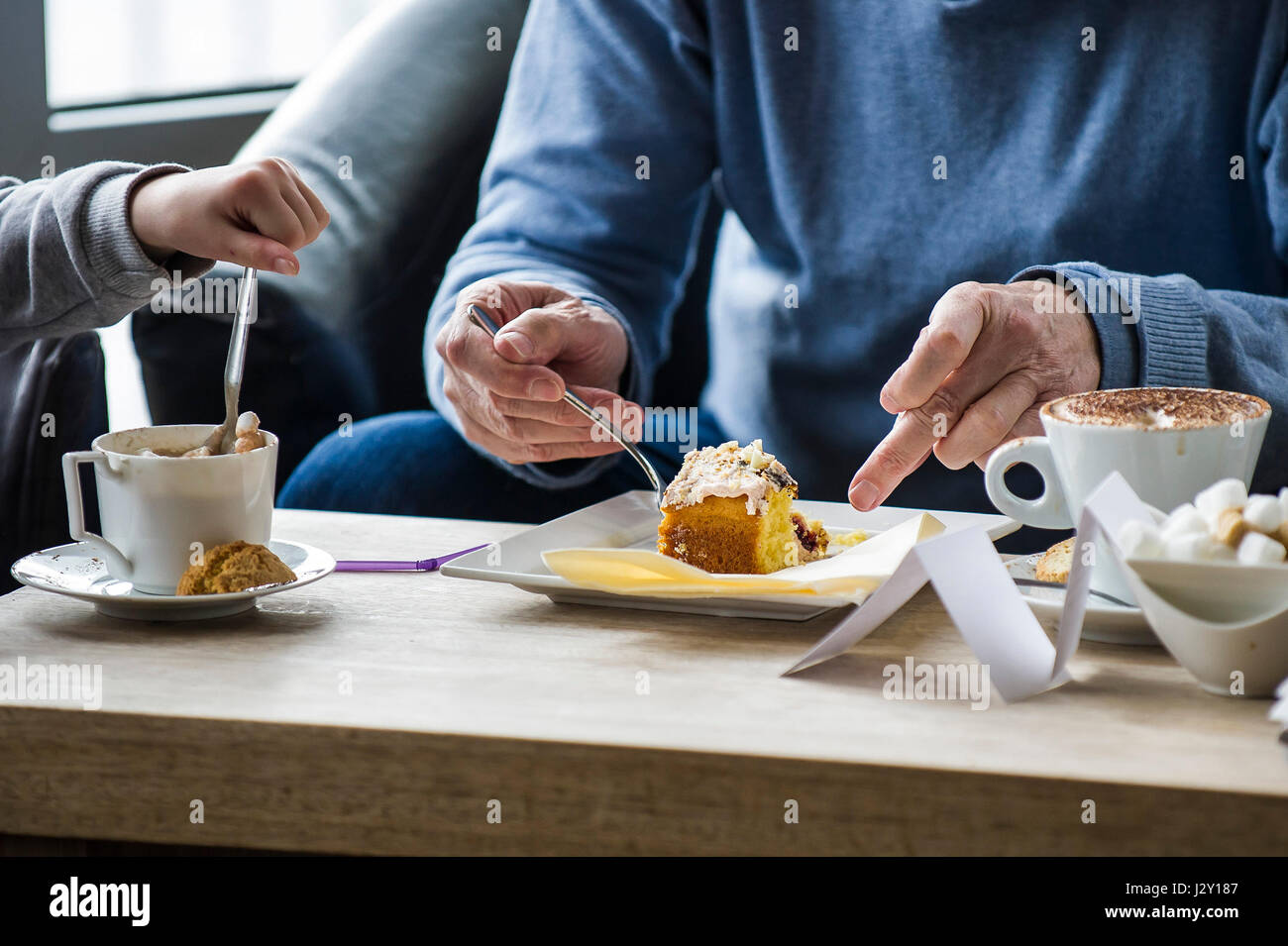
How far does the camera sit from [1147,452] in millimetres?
585

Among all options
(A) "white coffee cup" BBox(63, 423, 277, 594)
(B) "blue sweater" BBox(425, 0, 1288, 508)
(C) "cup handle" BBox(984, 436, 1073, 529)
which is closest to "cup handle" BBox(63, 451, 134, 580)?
(A) "white coffee cup" BBox(63, 423, 277, 594)

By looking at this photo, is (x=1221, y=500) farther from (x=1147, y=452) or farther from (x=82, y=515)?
(x=82, y=515)

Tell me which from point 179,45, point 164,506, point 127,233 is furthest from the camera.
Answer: point 179,45

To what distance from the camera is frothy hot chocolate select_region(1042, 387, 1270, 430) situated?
593 millimetres

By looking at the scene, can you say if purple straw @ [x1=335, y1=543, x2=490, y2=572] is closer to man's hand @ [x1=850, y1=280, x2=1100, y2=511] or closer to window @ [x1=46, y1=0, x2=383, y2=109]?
man's hand @ [x1=850, y1=280, x2=1100, y2=511]

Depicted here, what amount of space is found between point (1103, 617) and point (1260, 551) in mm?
130

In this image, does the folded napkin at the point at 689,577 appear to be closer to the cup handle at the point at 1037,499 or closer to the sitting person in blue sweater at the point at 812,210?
the cup handle at the point at 1037,499

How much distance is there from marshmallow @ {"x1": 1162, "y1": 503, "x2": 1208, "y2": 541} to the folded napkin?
165 mm

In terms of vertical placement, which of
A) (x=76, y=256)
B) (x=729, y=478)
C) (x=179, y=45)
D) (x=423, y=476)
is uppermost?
(x=179, y=45)

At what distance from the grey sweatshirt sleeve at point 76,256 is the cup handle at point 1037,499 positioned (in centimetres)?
63

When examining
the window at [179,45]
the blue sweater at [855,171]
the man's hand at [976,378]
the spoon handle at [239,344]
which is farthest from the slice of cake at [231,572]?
the window at [179,45]

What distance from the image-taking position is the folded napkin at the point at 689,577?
66 cm

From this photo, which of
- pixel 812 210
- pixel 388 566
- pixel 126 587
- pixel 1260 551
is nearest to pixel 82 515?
pixel 126 587

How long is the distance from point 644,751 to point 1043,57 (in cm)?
108
